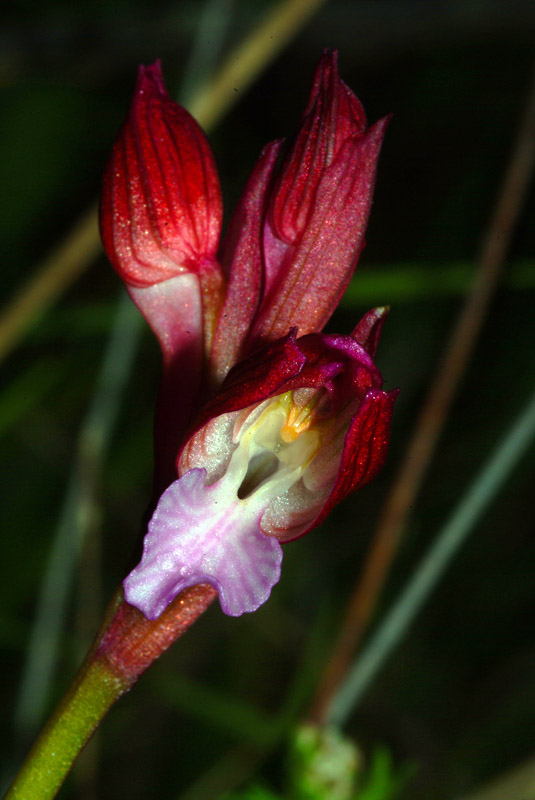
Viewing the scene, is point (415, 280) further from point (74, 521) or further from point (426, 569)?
point (74, 521)

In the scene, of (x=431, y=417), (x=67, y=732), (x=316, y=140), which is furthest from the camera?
(x=431, y=417)

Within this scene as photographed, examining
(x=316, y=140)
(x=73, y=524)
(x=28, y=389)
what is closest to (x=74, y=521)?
(x=73, y=524)

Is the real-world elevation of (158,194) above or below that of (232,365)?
above

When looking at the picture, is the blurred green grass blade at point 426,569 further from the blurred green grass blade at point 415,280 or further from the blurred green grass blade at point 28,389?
the blurred green grass blade at point 28,389

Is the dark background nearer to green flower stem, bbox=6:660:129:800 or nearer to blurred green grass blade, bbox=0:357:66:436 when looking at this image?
blurred green grass blade, bbox=0:357:66:436

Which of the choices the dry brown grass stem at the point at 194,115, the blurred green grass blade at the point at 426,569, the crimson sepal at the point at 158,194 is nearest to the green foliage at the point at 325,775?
the blurred green grass blade at the point at 426,569
